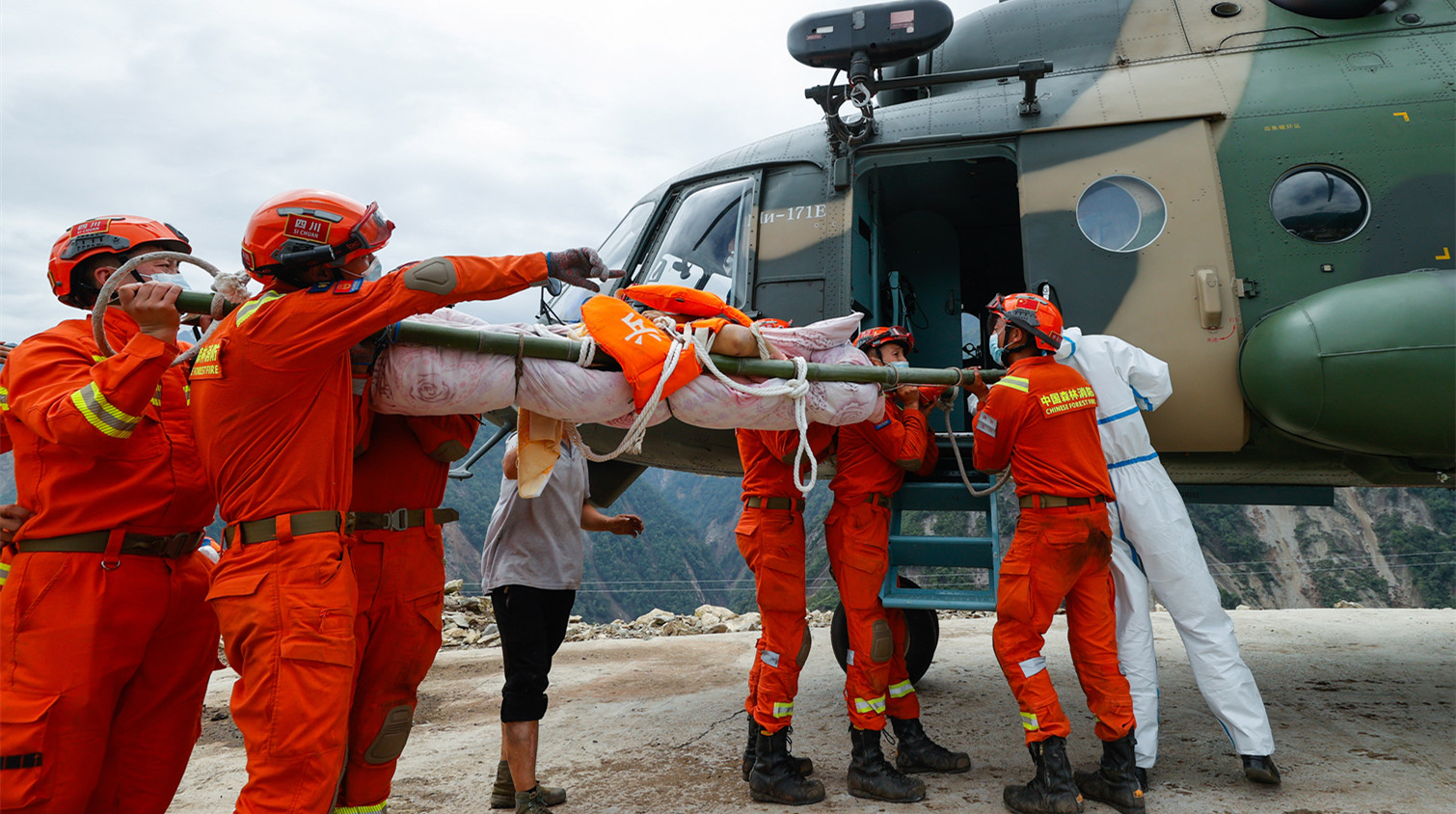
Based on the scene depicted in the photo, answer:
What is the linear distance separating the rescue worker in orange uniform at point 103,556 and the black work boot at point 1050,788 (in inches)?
113

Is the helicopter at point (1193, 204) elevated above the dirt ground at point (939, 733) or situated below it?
above

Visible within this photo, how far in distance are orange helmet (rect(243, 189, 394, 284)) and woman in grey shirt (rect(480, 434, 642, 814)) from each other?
1.19 metres

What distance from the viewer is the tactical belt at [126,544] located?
2.16 m

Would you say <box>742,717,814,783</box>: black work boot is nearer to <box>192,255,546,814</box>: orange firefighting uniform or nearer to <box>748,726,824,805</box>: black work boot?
<box>748,726,824,805</box>: black work boot

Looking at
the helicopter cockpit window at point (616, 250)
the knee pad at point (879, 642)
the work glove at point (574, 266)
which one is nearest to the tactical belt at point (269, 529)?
the work glove at point (574, 266)

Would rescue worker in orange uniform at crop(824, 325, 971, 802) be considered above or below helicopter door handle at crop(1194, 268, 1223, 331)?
below

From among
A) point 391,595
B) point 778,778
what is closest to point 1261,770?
point 778,778

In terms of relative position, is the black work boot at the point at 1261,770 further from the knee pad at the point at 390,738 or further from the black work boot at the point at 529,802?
the knee pad at the point at 390,738

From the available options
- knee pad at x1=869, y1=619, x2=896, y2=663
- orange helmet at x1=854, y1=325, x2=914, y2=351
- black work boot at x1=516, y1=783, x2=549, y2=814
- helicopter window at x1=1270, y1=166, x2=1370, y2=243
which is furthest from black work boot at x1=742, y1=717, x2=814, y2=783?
helicopter window at x1=1270, y1=166, x2=1370, y2=243

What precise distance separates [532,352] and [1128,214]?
3.09 metres

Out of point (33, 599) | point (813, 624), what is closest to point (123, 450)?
point (33, 599)

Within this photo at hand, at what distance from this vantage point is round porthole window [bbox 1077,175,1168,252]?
12.9ft

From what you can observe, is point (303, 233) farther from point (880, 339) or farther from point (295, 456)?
point (880, 339)

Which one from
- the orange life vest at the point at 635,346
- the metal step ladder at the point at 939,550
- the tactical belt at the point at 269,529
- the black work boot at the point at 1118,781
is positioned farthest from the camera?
the metal step ladder at the point at 939,550
